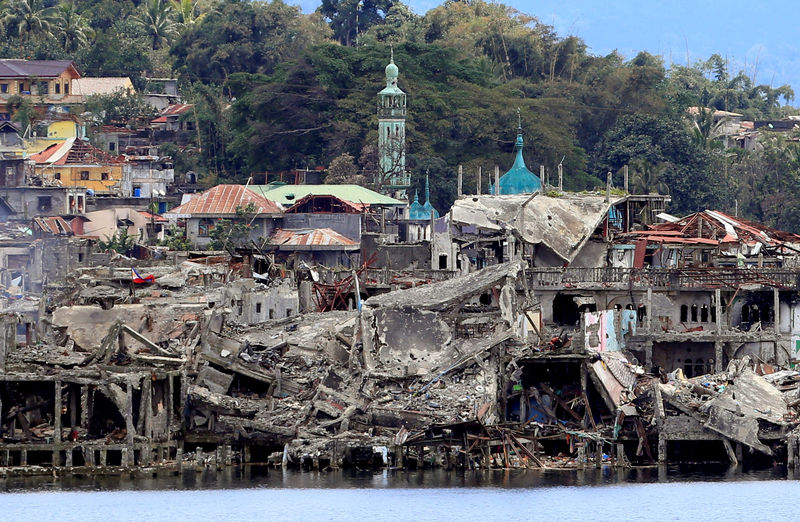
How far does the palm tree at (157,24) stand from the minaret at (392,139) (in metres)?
45.6

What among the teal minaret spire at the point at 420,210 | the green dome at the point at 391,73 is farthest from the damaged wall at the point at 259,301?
the green dome at the point at 391,73

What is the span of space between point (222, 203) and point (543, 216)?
2673 centimetres

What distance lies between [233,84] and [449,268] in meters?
51.0

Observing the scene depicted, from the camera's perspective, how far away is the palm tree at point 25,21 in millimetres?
157875

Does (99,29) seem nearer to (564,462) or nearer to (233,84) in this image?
(233,84)

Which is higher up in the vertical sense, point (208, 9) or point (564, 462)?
point (208, 9)

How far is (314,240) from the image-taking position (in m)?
101

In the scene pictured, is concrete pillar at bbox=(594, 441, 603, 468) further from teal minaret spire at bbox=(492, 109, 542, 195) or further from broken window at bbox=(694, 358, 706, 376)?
teal minaret spire at bbox=(492, 109, 542, 195)

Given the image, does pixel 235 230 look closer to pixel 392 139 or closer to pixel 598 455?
pixel 392 139

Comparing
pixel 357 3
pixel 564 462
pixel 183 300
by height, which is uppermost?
pixel 357 3

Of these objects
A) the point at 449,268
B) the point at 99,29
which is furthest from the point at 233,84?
the point at 449,268

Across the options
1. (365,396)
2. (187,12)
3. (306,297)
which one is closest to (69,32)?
(187,12)

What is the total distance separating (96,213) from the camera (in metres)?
116

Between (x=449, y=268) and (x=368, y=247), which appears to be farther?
(x=368, y=247)
